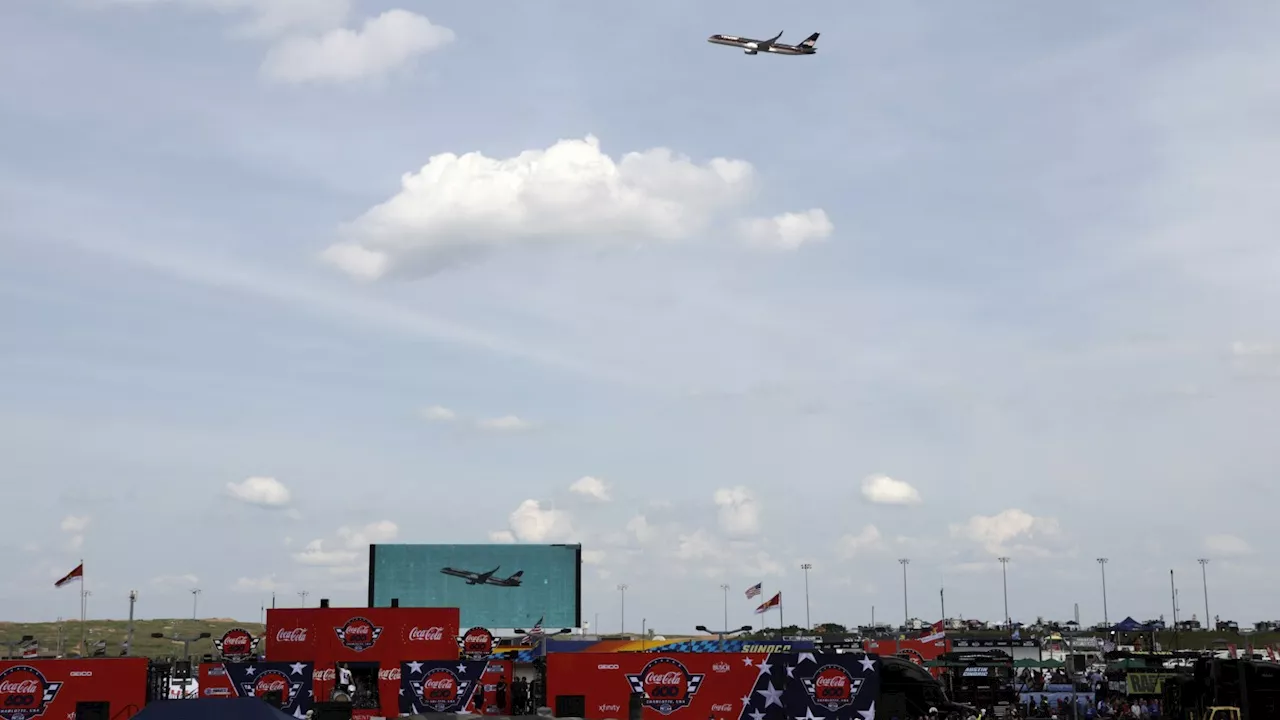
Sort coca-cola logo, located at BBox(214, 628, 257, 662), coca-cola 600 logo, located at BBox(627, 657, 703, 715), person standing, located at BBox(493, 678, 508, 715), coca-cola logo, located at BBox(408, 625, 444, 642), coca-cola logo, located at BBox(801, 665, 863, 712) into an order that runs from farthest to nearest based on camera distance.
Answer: coca-cola logo, located at BBox(214, 628, 257, 662), coca-cola logo, located at BBox(408, 625, 444, 642), person standing, located at BBox(493, 678, 508, 715), coca-cola 600 logo, located at BBox(627, 657, 703, 715), coca-cola logo, located at BBox(801, 665, 863, 712)

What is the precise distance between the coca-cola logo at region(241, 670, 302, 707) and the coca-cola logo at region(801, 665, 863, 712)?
16.7m

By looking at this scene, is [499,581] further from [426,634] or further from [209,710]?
[209,710]

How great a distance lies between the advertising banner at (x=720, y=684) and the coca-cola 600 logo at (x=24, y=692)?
15.7 m

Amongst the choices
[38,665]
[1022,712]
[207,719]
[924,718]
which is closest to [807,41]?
[1022,712]

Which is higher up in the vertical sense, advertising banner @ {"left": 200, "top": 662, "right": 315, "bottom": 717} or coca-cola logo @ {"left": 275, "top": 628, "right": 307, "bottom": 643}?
coca-cola logo @ {"left": 275, "top": 628, "right": 307, "bottom": 643}

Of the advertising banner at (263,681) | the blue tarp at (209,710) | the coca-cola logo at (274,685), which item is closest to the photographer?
the blue tarp at (209,710)

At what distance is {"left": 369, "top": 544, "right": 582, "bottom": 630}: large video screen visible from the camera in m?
79.9

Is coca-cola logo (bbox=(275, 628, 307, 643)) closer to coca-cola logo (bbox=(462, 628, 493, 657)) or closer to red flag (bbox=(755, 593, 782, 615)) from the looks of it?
coca-cola logo (bbox=(462, 628, 493, 657))

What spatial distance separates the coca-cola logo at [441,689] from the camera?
40.4 m

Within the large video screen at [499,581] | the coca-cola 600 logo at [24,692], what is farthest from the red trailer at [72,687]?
the large video screen at [499,581]

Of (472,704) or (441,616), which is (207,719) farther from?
(441,616)

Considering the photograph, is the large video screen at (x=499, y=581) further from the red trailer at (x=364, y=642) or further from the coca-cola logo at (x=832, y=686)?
the coca-cola logo at (x=832, y=686)

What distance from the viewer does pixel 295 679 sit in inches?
1597

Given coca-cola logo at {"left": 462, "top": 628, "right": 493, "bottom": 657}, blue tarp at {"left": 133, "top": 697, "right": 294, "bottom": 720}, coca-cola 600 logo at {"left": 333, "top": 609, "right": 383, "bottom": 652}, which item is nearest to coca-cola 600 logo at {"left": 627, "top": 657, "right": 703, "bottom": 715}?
coca-cola 600 logo at {"left": 333, "top": 609, "right": 383, "bottom": 652}
